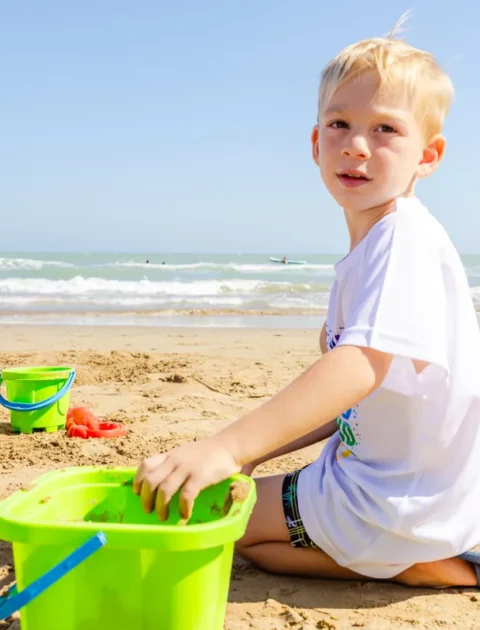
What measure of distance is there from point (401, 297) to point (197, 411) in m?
2.67

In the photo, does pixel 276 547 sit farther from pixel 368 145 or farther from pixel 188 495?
pixel 368 145

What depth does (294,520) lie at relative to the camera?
6.82ft

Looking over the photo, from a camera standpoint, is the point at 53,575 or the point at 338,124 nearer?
the point at 53,575

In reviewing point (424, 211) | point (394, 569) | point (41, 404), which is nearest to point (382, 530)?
point (394, 569)

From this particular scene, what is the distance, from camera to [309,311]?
12.2m

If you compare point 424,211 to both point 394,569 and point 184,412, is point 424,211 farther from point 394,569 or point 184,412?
point 184,412

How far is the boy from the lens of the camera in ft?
5.73

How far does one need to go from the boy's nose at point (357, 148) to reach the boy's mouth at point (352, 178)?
0.04 m

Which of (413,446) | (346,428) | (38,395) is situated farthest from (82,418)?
(413,446)

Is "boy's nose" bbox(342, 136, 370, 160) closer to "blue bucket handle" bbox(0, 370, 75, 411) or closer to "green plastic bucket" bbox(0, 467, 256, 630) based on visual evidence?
"green plastic bucket" bbox(0, 467, 256, 630)

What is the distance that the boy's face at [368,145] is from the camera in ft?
6.01

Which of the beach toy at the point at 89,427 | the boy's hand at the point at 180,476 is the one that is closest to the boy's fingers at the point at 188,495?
the boy's hand at the point at 180,476

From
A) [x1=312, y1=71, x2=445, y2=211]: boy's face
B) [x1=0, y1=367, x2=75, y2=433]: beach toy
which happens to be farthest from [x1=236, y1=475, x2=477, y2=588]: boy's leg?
[x1=0, y1=367, x2=75, y2=433]: beach toy

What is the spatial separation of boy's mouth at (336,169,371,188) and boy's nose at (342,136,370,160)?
41 millimetres
